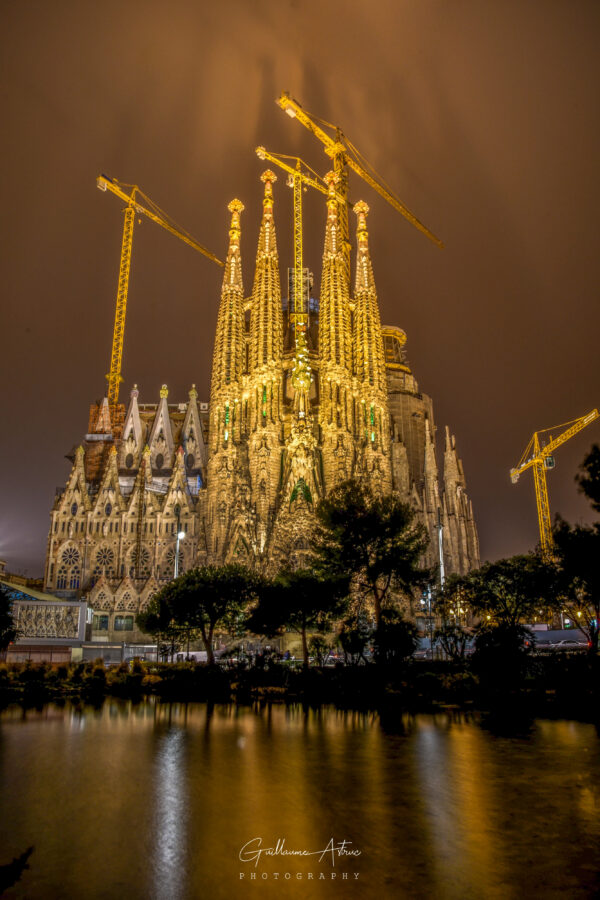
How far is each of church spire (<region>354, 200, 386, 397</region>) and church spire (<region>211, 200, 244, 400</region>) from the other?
15463 millimetres

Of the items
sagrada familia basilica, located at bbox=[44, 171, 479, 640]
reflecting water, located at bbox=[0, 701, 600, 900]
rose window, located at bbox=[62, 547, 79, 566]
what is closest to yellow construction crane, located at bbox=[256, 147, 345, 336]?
sagrada familia basilica, located at bbox=[44, 171, 479, 640]

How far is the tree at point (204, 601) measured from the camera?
114 ft

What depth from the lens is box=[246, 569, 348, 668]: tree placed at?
34.3m

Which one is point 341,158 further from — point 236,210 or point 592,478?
point 592,478

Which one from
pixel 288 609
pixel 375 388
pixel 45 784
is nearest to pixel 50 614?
pixel 288 609

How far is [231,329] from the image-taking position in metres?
76.9

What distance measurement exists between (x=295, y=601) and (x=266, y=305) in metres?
50.4

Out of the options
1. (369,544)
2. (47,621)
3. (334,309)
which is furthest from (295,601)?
(334,309)

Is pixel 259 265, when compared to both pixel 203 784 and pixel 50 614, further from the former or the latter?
pixel 203 784

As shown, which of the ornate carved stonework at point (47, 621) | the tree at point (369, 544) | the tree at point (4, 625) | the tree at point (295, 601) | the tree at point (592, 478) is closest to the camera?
the tree at point (592, 478)

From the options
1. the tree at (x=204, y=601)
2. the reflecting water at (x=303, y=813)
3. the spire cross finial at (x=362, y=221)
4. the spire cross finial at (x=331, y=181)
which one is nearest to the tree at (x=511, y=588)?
the tree at (x=204, y=601)

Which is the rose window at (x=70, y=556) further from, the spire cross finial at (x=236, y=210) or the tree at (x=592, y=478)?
the tree at (x=592, y=478)

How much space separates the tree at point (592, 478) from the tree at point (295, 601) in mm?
14370

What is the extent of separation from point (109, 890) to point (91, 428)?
A: 94164 mm
